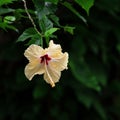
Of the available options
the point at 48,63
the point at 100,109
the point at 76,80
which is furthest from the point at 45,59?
the point at 100,109

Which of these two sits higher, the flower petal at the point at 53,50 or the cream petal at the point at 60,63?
the flower petal at the point at 53,50

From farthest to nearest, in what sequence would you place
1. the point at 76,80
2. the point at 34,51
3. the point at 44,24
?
1. the point at 76,80
2. the point at 44,24
3. the point at 34,51

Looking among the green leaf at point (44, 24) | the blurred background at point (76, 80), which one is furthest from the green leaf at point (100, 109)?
the green leaf at point (44, 24)

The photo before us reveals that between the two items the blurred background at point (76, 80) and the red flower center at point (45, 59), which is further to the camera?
the blurred background at point (76, 80)

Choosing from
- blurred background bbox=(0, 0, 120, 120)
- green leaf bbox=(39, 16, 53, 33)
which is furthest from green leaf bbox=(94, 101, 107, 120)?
green leaf bbox=(39, 16, 53, 33)

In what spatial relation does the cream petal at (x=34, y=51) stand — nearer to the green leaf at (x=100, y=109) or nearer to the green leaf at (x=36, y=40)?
the green leaf at (x=36, y=40)

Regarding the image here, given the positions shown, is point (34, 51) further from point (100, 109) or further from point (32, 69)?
point (100, 109)

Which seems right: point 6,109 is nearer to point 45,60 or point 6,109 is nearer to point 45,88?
point 45,88
